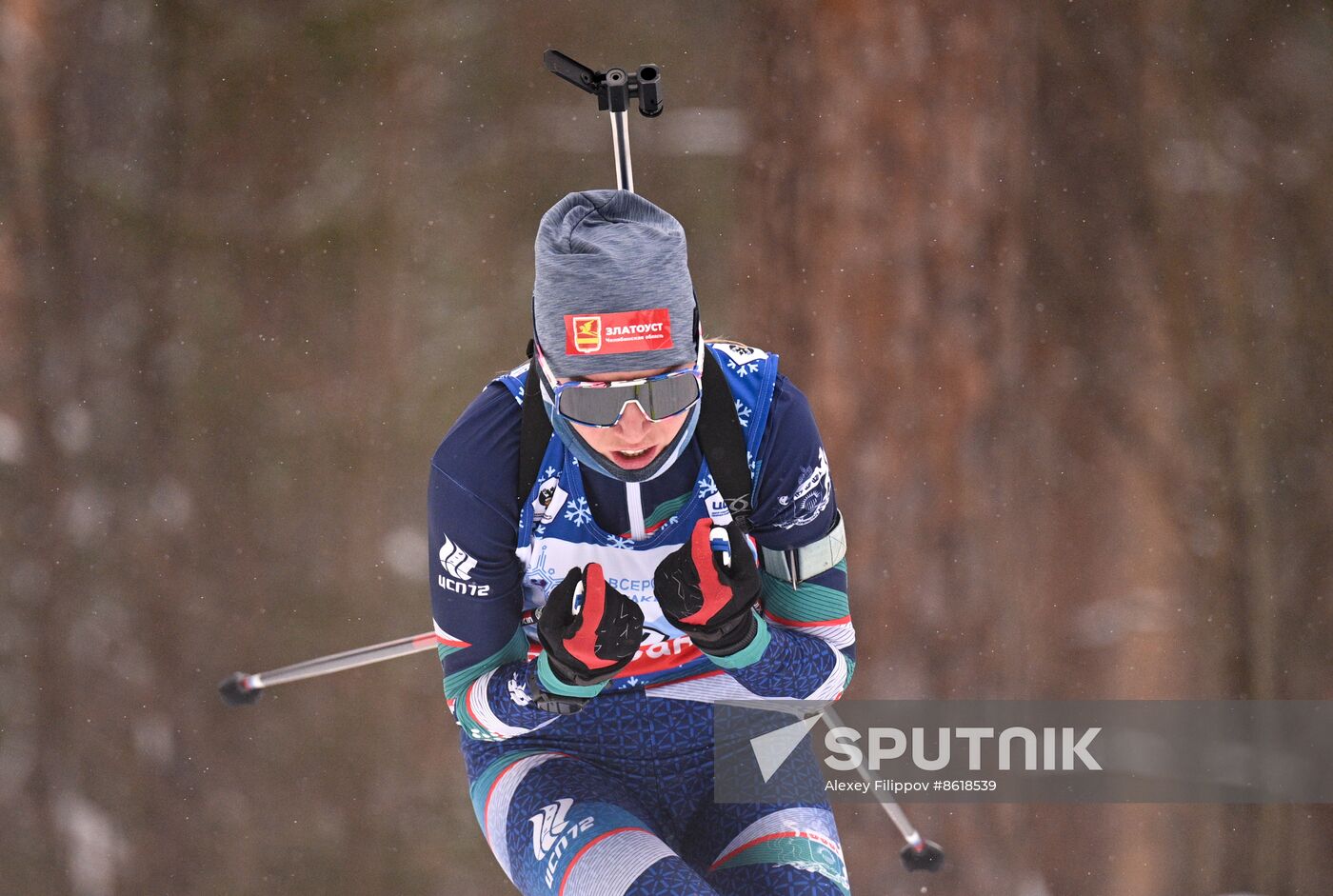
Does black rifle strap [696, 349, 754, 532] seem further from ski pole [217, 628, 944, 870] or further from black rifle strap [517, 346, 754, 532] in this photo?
ski pole [217, 628, 944, 870]

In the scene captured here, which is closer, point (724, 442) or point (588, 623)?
point (588, 623)

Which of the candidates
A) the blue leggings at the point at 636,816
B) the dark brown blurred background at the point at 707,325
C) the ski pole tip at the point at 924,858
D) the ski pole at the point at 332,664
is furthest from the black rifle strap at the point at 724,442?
the dark brown blurred background at the point at 707,325

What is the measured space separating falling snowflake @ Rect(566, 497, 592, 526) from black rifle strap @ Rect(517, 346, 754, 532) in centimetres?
7

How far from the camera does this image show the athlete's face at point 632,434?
1.53 m

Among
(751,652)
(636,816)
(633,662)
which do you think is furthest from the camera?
(633,662)

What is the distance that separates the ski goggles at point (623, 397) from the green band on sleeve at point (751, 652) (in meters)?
0.32

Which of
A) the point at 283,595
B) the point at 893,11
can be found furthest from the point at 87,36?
the point at 893,11

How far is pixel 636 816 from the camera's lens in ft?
5.73

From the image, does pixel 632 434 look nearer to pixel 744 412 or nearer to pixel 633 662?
pixel 744 412

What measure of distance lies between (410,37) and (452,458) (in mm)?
Result: 2247

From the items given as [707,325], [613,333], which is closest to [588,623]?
[613,333]

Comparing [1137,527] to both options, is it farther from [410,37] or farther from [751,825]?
Answer: [410,37]

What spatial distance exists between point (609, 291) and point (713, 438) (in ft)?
0.87

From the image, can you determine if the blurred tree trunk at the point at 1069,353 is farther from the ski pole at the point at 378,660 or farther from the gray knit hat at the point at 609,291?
the gray knit hat at the point at 609,291
